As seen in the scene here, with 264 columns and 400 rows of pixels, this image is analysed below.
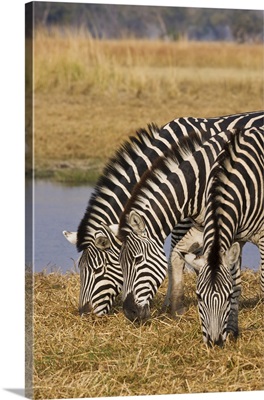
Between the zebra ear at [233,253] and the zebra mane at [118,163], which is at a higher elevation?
the zebra mane at [118,163]

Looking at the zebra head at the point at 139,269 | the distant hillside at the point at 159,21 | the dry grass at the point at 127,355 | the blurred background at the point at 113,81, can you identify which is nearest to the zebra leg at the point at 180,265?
the dry grass at the point at 127,355

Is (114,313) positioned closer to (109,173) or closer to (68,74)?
(109,173)

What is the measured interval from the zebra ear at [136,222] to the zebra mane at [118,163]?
0.33 metres

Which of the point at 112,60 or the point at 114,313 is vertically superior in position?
the point at 112,60

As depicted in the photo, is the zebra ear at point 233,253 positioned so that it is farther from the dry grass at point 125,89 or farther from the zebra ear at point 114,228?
the dry grass at point 125,89

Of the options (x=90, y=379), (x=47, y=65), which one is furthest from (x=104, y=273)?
(x=47, y=65)

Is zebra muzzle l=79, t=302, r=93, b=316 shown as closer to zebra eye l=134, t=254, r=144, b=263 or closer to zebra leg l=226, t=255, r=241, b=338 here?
zebra eye l=134, t=254, r=144, b=263

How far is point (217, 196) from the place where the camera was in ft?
31.2

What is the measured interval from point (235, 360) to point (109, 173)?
1.75 meters

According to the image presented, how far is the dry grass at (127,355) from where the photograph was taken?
893 centimetres

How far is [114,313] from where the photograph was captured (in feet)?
31.7

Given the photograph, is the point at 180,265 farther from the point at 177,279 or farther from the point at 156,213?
Answer: the point at 156,213

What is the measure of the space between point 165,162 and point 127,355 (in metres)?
1.57

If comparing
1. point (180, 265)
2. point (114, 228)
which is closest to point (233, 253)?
point (180, 265)
